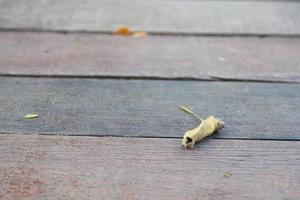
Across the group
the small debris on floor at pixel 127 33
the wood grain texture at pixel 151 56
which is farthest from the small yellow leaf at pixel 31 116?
the small debris on floor at pixel 127 33

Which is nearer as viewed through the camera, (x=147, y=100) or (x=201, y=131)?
(x=201, y=131)

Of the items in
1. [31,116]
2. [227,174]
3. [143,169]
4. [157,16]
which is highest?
[157,16]

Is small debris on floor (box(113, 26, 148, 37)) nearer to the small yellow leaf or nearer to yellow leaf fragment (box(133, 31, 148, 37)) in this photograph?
yellow leaf fragment (box(133, 31, 148, 37))

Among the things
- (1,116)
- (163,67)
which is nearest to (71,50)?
(163,67)

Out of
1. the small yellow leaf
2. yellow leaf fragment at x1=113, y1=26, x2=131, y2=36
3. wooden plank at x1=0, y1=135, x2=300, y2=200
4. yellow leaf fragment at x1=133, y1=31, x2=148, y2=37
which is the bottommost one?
the small yellow leaf

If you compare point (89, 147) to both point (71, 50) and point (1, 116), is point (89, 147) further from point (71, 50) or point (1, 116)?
point (71, 50)

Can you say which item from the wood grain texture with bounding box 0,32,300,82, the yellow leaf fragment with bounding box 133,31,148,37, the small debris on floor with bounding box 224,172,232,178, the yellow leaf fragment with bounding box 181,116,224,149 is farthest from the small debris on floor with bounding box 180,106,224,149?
the yellow leaf fragment with bounding box 133,31,148,37

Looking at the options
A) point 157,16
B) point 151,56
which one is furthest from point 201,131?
point 157,16

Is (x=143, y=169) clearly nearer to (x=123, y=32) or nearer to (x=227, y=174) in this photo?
(x=227, y=174)
